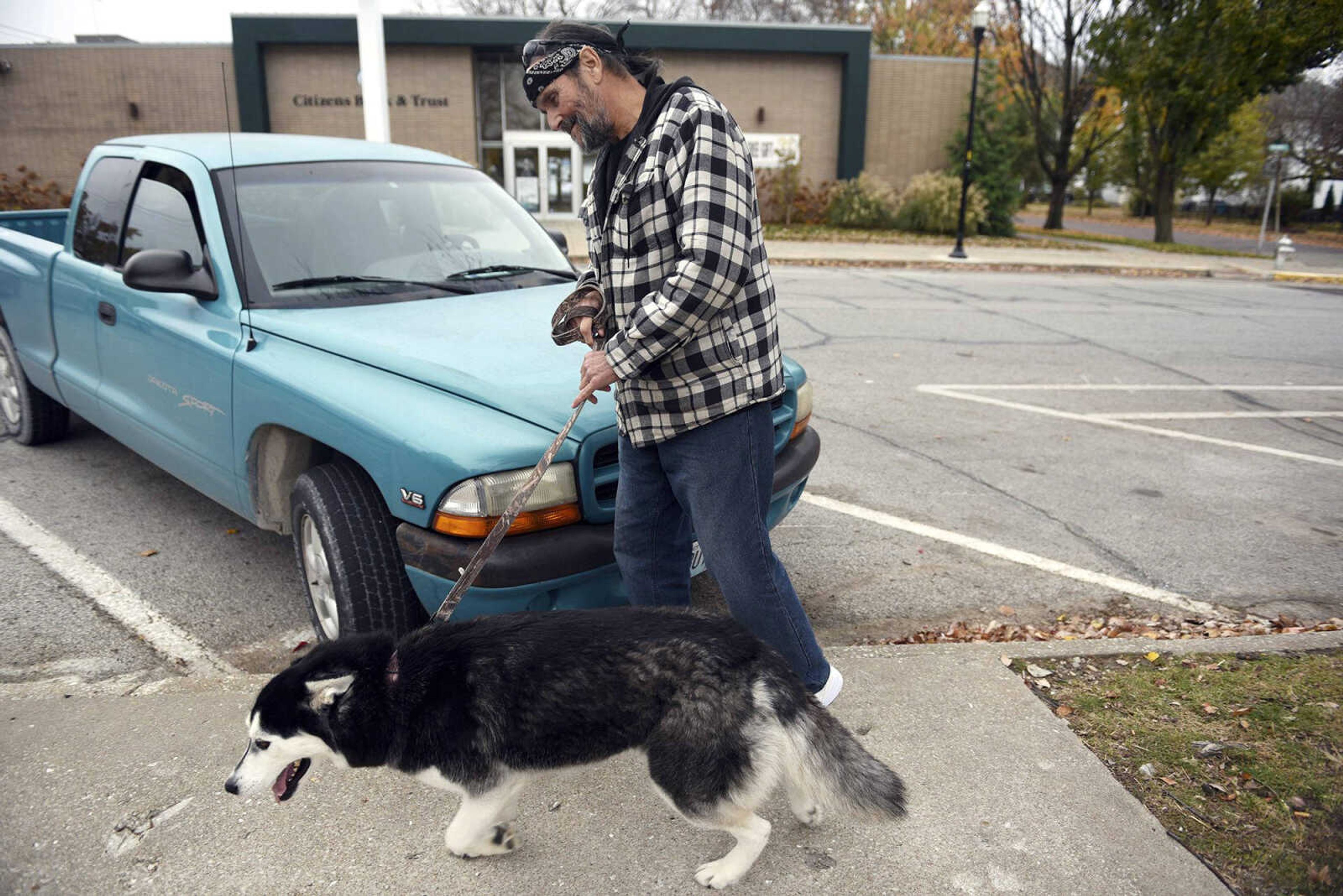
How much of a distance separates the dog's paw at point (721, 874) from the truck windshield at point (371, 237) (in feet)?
8.33

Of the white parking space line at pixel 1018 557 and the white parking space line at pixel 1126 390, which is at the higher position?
the white parking space line at pixel 1126 390

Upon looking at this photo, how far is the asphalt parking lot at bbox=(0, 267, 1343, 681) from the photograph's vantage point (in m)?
3.93

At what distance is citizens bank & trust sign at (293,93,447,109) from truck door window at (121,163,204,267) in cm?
2305

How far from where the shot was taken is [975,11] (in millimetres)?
18391

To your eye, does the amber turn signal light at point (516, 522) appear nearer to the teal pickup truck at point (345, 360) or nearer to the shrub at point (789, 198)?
the teal pickup truck at point (345, 360)

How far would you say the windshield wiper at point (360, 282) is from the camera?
3781mm

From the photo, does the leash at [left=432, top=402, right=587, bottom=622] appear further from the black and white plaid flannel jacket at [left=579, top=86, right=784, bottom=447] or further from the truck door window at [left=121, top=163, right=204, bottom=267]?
the truck door window at [left=121, top=163, right=204, bottom=267]

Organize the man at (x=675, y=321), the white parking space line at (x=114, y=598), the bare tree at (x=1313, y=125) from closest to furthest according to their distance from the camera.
A: the man at (x=675, y=321) < the white parking space line at (x=114, y=598) < the bare tree at (x=1313, y=125)

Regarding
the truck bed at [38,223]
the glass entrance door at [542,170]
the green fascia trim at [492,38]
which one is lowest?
the truck bed at [38,223]

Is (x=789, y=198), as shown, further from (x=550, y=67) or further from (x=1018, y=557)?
(x=550, y=67)

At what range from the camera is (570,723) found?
7.52 ft

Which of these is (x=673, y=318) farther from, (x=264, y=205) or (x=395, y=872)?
(x=264, y=205)

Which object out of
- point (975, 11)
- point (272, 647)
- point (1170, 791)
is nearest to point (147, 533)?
point (272, 647)

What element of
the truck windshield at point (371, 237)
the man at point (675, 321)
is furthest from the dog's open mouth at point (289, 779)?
the truck windshield at point (371, 237)
